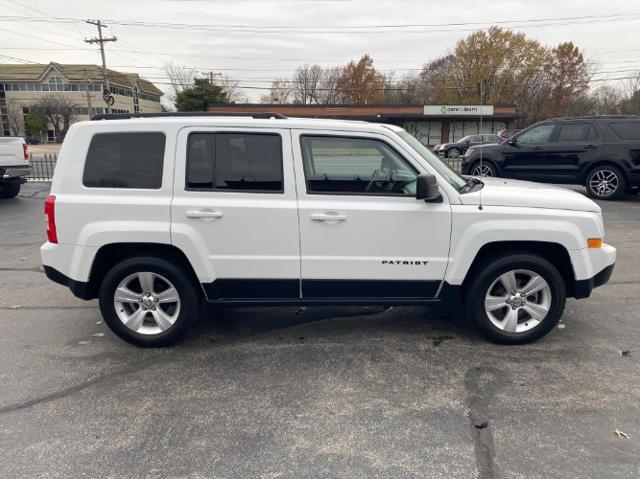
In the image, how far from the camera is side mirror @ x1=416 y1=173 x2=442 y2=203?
3.56m

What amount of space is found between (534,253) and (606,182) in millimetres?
8868

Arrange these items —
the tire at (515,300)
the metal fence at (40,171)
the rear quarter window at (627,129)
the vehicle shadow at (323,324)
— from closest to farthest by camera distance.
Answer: the tire at (515,300), the vehicle shadow at (323,324), the rear quarter window at (627,129), the metal fence at (40,171)

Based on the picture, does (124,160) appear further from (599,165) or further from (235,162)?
(599,165)

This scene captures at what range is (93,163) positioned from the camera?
382 cm

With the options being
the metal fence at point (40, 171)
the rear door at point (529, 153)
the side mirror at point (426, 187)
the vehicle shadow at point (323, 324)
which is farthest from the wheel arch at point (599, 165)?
the metal fence at point (40, 171)

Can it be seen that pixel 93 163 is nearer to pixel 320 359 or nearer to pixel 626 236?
pixel 320 359

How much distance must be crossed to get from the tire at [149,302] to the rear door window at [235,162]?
813 millimetres

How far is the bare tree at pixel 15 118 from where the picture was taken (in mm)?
73312

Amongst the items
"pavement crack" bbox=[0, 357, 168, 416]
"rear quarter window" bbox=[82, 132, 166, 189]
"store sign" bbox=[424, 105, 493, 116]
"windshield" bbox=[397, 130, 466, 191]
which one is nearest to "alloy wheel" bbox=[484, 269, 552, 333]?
"windshield" bbox=[397, 130, 466, 191]

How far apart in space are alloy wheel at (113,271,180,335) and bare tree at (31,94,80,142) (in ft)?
249

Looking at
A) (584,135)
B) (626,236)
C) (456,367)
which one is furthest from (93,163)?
(584,135)

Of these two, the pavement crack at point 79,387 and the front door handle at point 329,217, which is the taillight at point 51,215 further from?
the front door handle at point 329,217

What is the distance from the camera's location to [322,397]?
3.26 meters

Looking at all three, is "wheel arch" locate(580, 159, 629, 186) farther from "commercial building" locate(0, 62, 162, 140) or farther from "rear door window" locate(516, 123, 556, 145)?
"commercial building" locate(0, 62, 162, 140)
